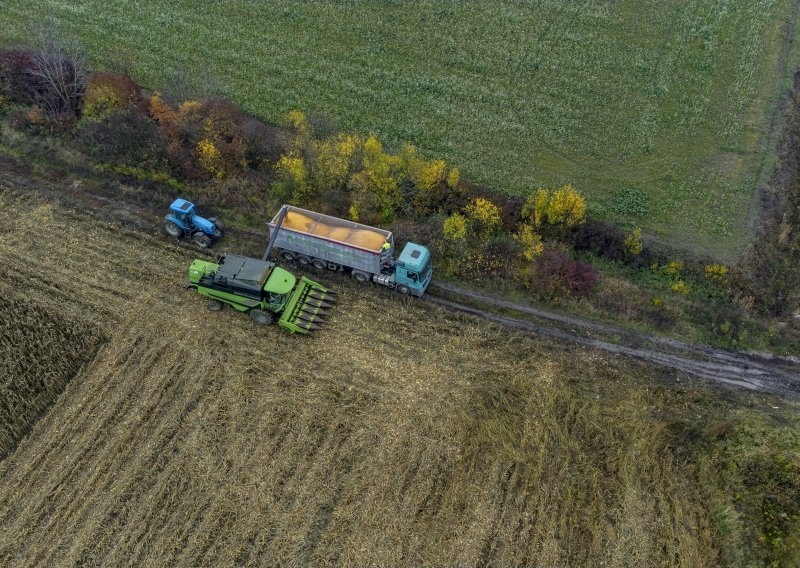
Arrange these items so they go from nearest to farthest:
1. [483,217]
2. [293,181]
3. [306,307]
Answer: [306,307] < [483,217] < [293,181]

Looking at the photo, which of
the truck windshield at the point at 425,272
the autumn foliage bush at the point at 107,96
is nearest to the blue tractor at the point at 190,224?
the autumn foliage bush at the point at 107,96

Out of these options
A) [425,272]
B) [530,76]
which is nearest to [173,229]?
[425,272]

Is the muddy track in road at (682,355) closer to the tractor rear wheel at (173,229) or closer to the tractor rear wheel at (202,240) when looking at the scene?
the tractor rear wheel at (202,240)

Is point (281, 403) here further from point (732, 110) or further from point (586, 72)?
point (732, 110)

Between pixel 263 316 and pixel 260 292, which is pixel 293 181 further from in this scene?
pixel 263 316

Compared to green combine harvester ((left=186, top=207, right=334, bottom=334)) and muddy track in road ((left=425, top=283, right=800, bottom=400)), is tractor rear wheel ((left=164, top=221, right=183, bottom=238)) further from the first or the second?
muddy track in road ((left=425, top=283, right=800, bottom=400))

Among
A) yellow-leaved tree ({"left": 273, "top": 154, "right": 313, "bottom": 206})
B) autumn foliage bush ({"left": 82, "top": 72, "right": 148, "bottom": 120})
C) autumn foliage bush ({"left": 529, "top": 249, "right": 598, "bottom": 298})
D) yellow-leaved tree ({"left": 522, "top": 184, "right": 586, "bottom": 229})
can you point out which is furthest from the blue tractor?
autumn foliage bush ({"left": 529, "top": 249, "right": 598, "bottom": 298})
